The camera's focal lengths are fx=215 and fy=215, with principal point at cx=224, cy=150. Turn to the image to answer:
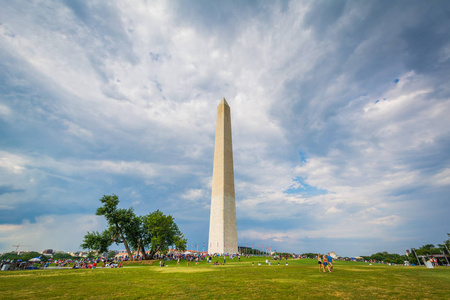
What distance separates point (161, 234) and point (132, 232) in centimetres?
689

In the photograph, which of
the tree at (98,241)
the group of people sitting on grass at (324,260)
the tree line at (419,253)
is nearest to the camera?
the group of people sitting on grass at (324,260)

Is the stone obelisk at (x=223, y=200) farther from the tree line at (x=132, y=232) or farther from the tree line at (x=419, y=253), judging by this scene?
the tree line at (x=419, y=253)

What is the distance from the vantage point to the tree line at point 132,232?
39.0m

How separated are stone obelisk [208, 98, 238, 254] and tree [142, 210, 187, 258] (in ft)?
39.1

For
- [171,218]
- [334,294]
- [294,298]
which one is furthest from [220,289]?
[171,218]

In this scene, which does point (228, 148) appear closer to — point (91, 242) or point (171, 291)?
point (91, 242)

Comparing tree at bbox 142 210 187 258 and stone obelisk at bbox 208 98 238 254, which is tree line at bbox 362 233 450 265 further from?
tree at bbox 142 210 187 258

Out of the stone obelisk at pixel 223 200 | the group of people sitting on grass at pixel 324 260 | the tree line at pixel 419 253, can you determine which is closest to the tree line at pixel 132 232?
the stone obelisk at pixel 223 200

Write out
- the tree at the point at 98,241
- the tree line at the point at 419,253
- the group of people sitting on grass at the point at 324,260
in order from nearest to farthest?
the group of people sitting on grass at the point at 324,260
the tree at the point at 98,241
the tree line at the point at 419,253

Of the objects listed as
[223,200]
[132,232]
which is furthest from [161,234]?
[223,200]

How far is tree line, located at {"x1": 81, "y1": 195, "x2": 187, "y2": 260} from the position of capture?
39.0 m

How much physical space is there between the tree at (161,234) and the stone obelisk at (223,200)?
39.1ft

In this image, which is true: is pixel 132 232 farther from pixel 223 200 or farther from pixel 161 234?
pixel 223 200

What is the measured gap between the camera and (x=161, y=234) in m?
39.9
